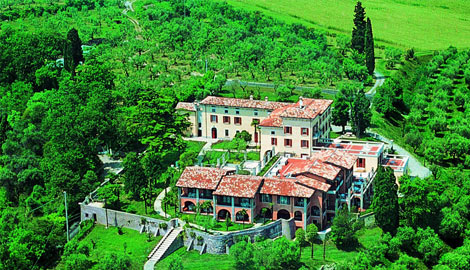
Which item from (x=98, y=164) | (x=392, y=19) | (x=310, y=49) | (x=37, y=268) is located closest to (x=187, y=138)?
(x=98, y=164)

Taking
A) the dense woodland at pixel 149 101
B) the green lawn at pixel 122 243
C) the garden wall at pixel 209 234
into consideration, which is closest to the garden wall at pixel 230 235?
the garden wall at pixel 209 234

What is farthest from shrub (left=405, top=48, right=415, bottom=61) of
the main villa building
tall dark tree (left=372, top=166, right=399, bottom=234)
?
tall dark tree (left=372, top=166, right=399, bottom=234)

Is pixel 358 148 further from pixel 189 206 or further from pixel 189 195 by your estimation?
pixel 189 206

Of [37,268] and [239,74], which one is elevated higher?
[239,74]

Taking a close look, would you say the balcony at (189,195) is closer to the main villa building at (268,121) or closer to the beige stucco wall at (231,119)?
the main villa building at (268,121)

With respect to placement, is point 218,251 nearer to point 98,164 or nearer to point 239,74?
point 98,164

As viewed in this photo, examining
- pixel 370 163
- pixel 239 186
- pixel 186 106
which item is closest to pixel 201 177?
pixel 239 186
